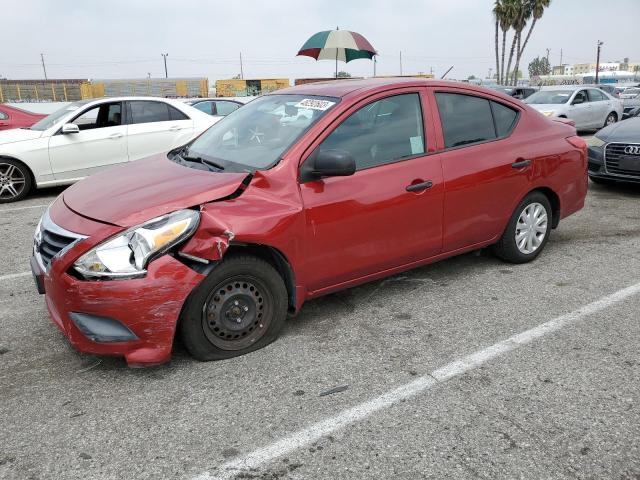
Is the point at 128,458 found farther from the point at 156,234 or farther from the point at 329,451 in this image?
the point at 156,234

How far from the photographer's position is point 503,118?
14.4 feet

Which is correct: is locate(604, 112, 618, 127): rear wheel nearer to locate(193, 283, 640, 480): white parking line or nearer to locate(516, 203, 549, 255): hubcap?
locate(516, 203, 549, 255): hubcap

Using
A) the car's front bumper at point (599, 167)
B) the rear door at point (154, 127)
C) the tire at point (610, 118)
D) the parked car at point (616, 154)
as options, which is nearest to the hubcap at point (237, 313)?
the rear door at point (154, 127)

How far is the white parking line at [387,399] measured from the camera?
7.55 feet

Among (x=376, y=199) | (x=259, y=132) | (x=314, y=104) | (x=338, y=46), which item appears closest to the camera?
(x=376, y=199)

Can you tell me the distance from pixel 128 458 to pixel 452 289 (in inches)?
106

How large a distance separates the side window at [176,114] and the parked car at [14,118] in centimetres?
361

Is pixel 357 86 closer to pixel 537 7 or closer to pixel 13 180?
pixel 13 180

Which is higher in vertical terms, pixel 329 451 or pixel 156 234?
pixel 156 234

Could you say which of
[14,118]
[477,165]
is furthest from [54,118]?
[477,165]

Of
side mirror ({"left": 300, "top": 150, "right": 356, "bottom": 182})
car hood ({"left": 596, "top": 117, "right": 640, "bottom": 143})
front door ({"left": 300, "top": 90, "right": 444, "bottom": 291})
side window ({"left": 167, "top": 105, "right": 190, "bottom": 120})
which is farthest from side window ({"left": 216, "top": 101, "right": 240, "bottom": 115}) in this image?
side mirror ({"left": 300, "top": 150, "right": 356, "bottom": 182})

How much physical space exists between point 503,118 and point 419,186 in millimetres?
1242

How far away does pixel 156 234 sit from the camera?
9.25 ft

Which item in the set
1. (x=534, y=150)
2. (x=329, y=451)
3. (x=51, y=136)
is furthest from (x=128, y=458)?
(x=51, y=136)
